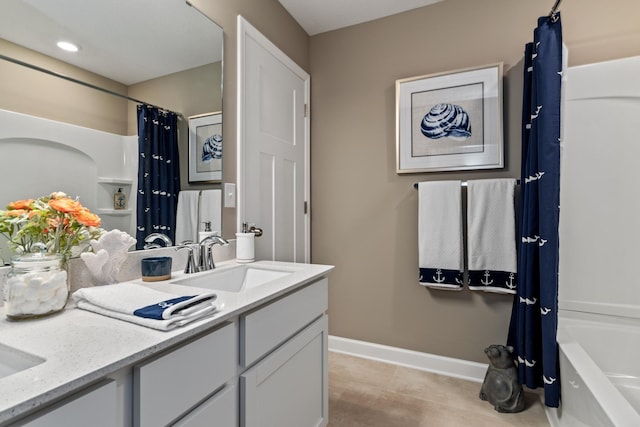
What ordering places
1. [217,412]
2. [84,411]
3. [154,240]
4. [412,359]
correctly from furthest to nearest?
1. [412,359]
2. [154,240]
3. [217,412]
4. [84,411]

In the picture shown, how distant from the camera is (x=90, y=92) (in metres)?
1.08

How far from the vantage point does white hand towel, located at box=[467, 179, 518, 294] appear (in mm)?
1890

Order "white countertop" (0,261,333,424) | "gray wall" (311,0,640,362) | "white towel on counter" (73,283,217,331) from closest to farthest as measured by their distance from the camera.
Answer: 1. "white countertop" (0,261,333,424)
2. "white towel on counter" (73,283,217,331)
3. "gray wall" (311,0,640,362)

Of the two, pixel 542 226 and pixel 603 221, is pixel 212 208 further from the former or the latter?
pixel 603 221

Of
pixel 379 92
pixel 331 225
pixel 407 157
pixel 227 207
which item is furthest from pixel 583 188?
pixel 227 207

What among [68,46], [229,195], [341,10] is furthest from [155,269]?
[341,10]

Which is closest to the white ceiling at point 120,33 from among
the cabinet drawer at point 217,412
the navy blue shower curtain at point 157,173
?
the navy blue shower curtain at point 157,173

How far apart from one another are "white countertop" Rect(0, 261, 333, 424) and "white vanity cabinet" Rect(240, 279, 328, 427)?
148 mm

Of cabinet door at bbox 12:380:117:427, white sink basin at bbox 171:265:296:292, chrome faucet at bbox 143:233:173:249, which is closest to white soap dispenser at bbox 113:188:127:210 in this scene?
chrome faucet at bbox 143:233:173:249

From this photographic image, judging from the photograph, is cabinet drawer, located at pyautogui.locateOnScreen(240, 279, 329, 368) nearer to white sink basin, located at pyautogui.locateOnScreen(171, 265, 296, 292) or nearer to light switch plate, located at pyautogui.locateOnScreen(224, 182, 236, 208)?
white sink basin, located at pyautogui.locateOnScreen(171, 265, 296, 292)

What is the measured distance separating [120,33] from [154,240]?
79 centimetres

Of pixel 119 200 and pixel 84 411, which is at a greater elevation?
pixel 119 200

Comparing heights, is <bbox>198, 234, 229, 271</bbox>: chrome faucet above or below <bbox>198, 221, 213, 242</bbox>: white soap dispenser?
below

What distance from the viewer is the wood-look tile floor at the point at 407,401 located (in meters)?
1.66
